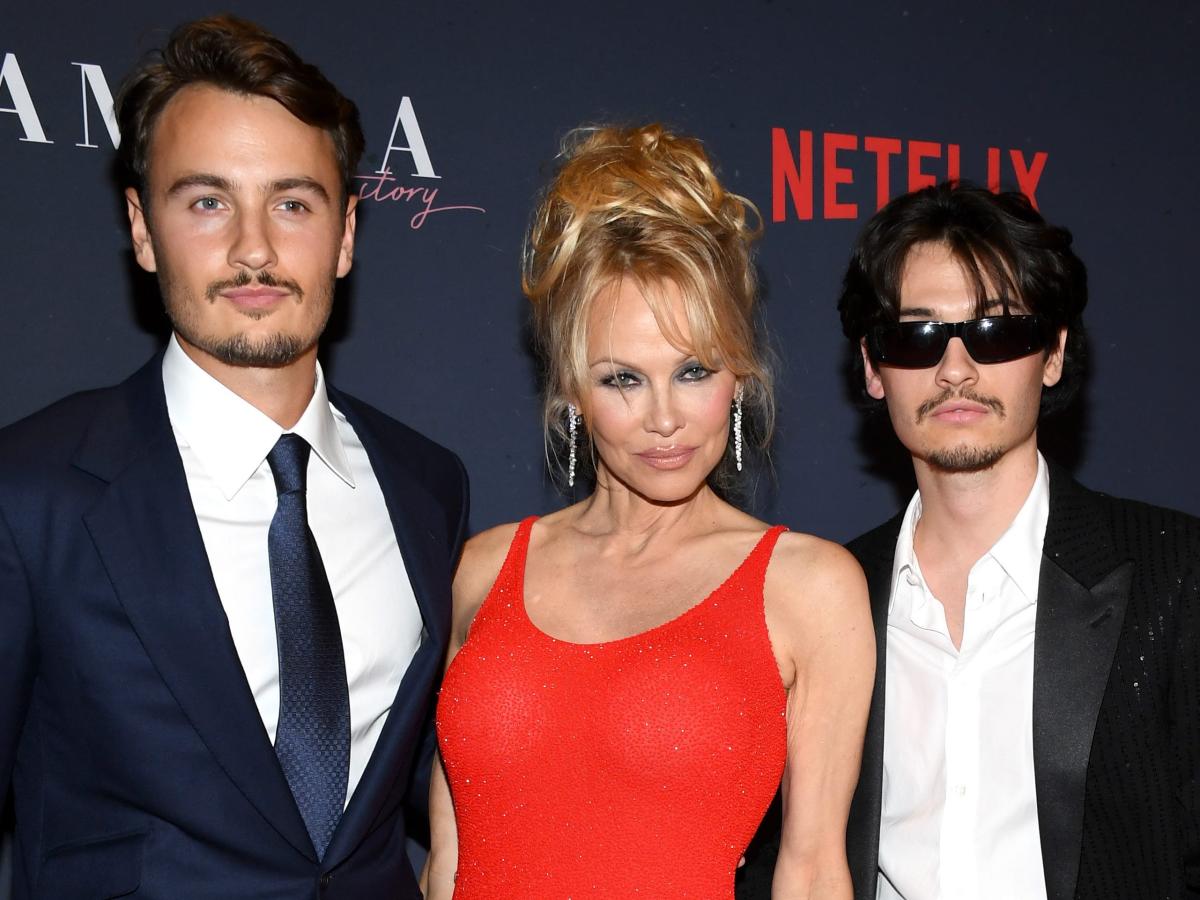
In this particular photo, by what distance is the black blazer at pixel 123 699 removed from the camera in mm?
1791

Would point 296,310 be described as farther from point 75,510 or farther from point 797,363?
point 797,363

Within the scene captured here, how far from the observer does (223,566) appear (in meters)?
1.97

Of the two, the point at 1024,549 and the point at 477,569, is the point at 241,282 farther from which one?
the point at 1024,549

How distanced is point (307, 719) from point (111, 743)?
29 cm

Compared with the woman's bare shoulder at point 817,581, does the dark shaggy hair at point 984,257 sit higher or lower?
higher

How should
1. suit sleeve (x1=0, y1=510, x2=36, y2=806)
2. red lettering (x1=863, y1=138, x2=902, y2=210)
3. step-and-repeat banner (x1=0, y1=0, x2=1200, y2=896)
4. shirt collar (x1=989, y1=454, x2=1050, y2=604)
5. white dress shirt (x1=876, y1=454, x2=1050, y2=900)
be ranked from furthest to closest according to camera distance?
red lettering (x1=863, y1=138, x2=902, y2=210) → step-and-repeat banner (x1=0, y1=0, x2=1200, y2=896) → shirt collar (x1=989, y1=454, x2=1050, y2=604) → white dress shirt (x1=876, y1=454, x2=1050, y2=900) → suit sleeve (x1=0, y1=510, x2=36, y2=806)

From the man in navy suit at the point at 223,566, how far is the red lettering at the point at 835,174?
145 centimetres

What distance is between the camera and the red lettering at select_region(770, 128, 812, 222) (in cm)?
319

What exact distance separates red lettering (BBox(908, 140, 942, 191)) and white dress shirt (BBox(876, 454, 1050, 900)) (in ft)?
4.03

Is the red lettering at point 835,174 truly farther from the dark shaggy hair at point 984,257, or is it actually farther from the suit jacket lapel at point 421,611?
the suit jacket lapel at point 421,611

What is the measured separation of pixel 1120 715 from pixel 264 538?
1.51 metres

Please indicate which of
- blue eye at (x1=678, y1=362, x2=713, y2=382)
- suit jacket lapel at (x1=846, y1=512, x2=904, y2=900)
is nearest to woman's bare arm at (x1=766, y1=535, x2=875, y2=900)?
suit jacket lapel at (x1=846, y1=512, x2=904, y2=900)

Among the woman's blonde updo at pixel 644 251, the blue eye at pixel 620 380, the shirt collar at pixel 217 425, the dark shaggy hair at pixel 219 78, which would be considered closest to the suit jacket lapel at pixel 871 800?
the woman's blonde updo at pixel 644 251

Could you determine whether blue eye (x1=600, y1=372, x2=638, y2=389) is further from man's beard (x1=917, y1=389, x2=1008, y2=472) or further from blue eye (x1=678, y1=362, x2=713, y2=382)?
man's beard (x1=917, y1=389, x2=1008, y2=472)
